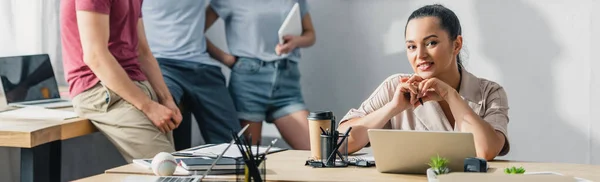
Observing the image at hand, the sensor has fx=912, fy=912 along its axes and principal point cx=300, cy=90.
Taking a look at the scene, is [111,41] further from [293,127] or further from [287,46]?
[293,127]

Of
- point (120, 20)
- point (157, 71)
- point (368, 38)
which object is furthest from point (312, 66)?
point (120, 20)

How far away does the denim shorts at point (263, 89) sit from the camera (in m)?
4.45

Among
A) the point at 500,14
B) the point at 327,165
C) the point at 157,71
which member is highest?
the point at 500,14

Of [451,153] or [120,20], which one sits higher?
[120,20]

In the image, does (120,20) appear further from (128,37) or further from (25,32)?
(25,32)

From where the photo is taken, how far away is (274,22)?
14.6ft

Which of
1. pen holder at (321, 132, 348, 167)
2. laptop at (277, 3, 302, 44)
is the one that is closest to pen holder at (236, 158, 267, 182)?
pen holder at (321, 132, 348, 167)

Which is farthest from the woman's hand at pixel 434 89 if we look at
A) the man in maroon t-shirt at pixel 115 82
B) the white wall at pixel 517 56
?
the white wall at pixel 517 56

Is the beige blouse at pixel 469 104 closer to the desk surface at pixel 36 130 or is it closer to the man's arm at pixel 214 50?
the desk surface at pixel 36 130

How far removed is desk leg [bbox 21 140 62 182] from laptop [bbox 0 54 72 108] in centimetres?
50

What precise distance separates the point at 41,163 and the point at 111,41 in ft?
1.76

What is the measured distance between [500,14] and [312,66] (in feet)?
3.44

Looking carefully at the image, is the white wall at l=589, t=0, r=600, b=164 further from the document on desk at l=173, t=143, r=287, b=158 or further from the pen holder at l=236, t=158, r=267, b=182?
the pen holder at l=236, t=158, r=267, b=182

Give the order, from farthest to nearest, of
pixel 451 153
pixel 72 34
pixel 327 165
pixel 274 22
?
pixel 274 22
pixel 72 34
pixel 327 165
pixel 451 153
